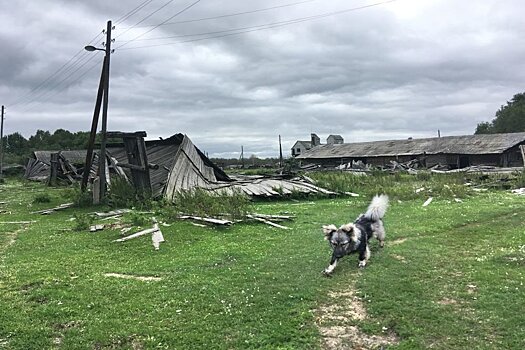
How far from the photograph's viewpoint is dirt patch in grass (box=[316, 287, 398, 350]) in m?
5.59

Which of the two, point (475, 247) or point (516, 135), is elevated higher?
point (516, 135)

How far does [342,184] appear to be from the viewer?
26406 mm

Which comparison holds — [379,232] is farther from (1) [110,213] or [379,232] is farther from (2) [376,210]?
(1) [110,213]

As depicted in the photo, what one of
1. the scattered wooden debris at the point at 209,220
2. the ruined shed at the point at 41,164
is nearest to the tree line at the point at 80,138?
the ruined shed at the point at 41,164

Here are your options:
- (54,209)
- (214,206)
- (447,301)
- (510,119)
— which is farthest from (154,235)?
(510,119)

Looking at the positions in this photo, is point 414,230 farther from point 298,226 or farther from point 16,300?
point 16,300

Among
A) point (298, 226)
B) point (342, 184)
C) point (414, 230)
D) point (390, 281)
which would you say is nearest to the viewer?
point (390, 281)

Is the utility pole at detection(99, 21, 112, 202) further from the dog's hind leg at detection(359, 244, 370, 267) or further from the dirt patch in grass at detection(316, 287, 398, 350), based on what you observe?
the dirt patch in grass at detection(316, 287, 398, 350)

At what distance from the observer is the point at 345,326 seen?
6109mm

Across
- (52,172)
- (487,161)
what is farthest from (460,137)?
(52,172)

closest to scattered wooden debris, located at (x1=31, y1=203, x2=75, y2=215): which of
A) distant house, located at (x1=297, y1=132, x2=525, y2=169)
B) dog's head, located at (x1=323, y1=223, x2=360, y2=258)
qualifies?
dog's head, located at (x1=323, y1=223, x2=360, y2=258)

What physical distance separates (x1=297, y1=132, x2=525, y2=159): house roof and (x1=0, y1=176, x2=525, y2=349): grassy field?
41391 millimetres

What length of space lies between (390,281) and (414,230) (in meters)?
5.61

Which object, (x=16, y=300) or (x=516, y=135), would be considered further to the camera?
(x=516, y=135)
